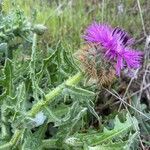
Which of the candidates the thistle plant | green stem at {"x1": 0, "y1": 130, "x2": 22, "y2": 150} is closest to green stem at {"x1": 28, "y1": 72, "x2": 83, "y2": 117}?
the thistle plant

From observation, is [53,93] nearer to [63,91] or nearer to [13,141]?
[63,91]

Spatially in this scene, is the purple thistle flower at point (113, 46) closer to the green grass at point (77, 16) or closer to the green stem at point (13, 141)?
the green stem at point (13, 141)

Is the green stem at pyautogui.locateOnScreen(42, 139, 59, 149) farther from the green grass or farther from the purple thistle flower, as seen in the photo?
the green grass

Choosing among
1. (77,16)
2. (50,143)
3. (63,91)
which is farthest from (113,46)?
(77,16)

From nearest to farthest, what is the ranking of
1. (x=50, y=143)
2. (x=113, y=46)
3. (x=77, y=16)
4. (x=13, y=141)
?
(x=113, y=46) → (x=13, y=141) → (x=50, y=143) → (x=77, y=16)

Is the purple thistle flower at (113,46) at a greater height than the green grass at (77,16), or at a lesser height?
greater

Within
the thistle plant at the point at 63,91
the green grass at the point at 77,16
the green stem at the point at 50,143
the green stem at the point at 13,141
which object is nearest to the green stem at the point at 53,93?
the thistle plant at the point at 63,91

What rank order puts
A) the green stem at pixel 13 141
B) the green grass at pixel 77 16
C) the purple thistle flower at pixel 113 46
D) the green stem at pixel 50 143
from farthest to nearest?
the green grass at pixel 77 16, the green stem at pixel 50 143, the green stem at pixel 13 141, the purple thistle flower at pixel 113 46

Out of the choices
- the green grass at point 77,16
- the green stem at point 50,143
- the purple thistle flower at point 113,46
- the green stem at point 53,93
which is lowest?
the green stem at point 50,143

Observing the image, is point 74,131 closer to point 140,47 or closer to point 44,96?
point 44,96
